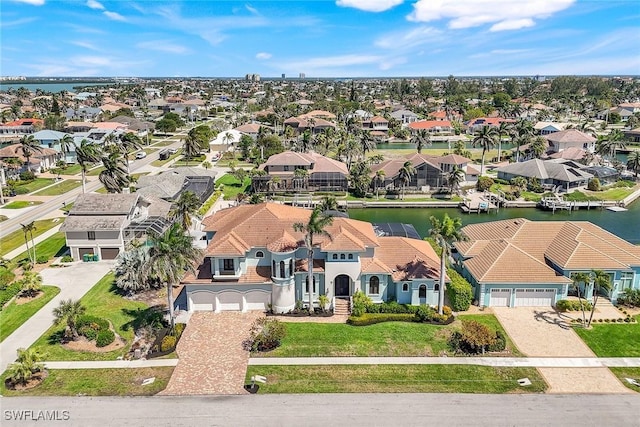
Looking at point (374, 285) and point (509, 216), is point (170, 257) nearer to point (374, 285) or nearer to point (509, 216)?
point (374, 285)

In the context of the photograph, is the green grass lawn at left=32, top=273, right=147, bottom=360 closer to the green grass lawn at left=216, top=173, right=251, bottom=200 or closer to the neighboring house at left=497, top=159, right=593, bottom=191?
the green grass lawn at left=216, top=173, right=251, bottom=200

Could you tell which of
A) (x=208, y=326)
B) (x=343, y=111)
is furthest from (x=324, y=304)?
(x=343, y=111)

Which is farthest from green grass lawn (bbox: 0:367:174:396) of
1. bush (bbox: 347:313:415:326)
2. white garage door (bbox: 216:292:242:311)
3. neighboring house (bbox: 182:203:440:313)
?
bush (bbox: 347:313:415:326)

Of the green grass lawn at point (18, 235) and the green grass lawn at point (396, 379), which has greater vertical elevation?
the green grass lawn at point (18, 235)

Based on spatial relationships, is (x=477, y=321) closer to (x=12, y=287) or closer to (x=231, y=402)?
(x=231, y=402)

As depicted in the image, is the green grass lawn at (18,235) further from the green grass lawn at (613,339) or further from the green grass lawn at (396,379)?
the green grass lawn at (613,339)

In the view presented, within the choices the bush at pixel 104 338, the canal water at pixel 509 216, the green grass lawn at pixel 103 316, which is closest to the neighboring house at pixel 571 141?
the canal water at pixel 509 216

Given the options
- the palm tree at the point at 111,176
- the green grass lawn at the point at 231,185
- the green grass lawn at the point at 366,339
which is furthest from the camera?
the green grass lawn at the point at 231,185
